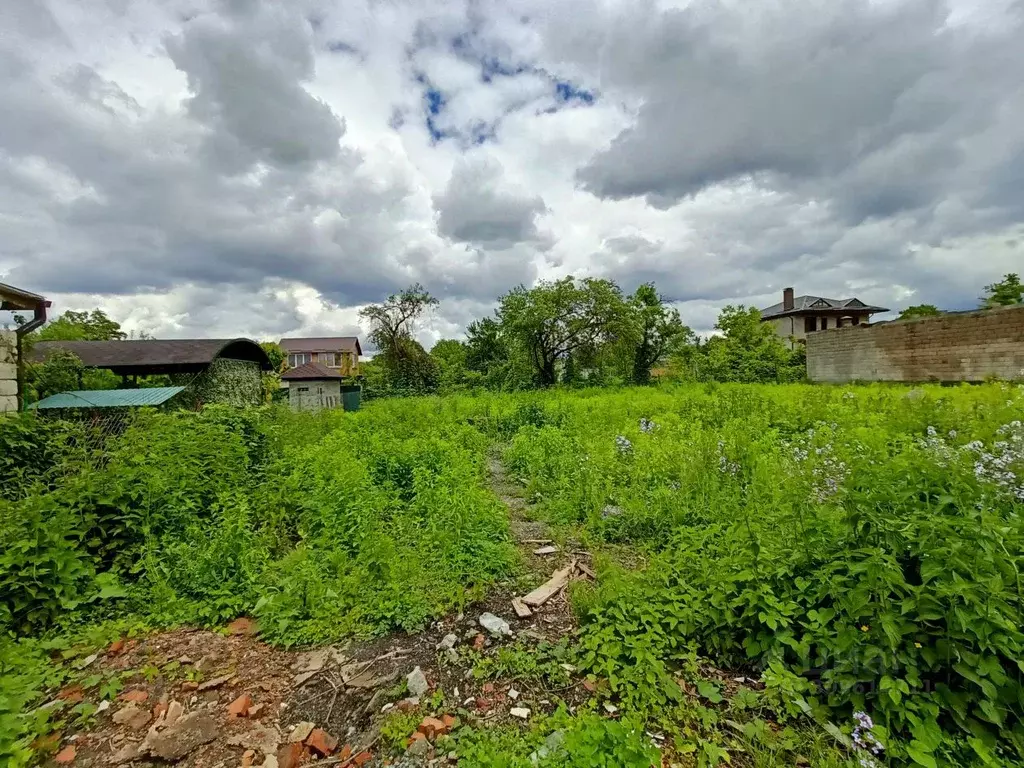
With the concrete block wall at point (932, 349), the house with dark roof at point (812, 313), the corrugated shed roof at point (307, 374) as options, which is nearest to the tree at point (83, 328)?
the corrugated shed roof at point (307, 374)

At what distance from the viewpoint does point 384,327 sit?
81.4ft

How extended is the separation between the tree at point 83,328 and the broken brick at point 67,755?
108 ft

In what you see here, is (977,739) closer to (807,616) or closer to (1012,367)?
(807,616)

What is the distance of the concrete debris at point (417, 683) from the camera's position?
8.13 feet

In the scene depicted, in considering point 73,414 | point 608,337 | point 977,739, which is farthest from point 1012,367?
point 73,414

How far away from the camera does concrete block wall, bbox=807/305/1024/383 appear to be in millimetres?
11438

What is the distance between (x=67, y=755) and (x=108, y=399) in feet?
33.9

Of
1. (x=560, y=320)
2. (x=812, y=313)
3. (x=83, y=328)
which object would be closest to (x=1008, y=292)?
(x=812, y=313)

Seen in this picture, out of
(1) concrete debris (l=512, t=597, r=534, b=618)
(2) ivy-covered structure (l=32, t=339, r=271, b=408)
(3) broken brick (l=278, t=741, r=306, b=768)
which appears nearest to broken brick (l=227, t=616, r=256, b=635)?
(3) broken brick (l=278, t=741, r=306, b=768)

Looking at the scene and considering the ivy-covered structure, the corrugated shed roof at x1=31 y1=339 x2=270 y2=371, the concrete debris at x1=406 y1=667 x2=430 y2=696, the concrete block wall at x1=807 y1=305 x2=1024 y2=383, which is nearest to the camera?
the concrete debris at x1=406 y1=667 x2=430 y2=696

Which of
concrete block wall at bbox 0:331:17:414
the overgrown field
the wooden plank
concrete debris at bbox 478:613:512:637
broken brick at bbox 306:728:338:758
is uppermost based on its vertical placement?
concrete block wall at bbox 0:331:17:414

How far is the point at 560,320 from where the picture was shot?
1912 centimetres

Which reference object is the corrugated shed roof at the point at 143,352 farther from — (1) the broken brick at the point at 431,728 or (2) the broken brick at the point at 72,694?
(1) the broken brick at the point at 431,728

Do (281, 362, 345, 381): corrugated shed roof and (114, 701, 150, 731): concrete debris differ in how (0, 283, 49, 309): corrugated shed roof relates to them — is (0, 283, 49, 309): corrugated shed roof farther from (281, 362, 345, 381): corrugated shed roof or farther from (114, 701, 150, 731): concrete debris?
(281, 362, 345, 381): corrugated shed roof
